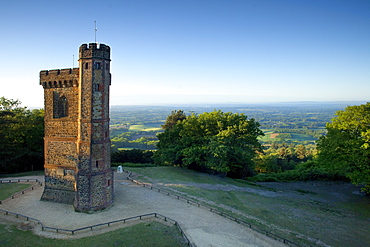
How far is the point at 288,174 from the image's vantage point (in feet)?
137

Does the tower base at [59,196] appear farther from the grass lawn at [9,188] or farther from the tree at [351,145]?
the tree at [351,145]

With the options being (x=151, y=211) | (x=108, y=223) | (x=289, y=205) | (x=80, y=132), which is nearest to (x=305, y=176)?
(x=289, y=205)

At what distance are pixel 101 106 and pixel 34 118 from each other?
28.8 m

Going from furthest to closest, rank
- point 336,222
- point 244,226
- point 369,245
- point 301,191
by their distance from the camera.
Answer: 1. point 301,191
2. point 336,222
3. point 244,226
4. point 369,245

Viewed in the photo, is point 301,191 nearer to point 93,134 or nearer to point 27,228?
point 93,134

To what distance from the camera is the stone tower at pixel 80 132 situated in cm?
1961

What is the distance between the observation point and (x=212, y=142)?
112 ft

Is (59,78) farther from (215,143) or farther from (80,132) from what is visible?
(215,143)

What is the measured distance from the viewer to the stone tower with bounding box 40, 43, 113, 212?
19.6 metres

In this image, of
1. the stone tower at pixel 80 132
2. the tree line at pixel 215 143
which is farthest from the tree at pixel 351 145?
the stone tower at pixel 80 132

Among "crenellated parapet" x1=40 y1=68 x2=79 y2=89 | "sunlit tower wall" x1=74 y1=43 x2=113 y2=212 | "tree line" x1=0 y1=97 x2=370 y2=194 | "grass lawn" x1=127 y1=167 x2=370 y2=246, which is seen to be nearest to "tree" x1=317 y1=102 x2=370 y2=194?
"tree line" x1=0 y1=97 x2=370 y2=194

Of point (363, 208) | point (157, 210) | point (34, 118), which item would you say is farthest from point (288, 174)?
point (34, 118)

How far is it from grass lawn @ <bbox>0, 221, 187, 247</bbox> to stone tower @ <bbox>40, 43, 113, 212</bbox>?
4308mm

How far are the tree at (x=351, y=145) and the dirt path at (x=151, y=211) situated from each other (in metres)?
15.4
